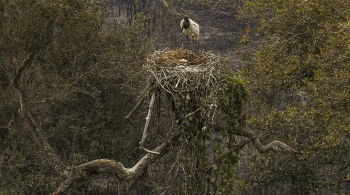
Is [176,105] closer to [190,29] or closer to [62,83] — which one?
[190,29]

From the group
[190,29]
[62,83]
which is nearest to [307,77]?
[190,29]

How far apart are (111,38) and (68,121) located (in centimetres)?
330

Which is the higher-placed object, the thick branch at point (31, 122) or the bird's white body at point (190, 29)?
the bird's white body at point (190, 29)

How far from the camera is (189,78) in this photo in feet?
19.6

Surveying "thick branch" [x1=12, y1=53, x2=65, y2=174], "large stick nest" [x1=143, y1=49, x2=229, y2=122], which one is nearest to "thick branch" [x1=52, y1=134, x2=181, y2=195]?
"thick branch" [x1=12, y1=53, x2=65, y2=174]

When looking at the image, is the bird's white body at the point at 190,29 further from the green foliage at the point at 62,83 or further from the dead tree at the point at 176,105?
the green foliage at the point at 62,83

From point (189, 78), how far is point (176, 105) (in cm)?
50

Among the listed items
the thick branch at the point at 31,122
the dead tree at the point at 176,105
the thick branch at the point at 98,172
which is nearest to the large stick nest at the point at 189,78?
the dead tree at the point at 176,105

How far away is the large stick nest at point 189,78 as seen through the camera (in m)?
5.99

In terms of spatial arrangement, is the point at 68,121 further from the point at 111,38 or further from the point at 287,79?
the point at 287,79

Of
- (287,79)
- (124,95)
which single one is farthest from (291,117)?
(124,95)

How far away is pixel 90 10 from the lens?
14031 mm

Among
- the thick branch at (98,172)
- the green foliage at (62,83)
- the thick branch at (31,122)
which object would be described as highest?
the thick branch at (31,122)

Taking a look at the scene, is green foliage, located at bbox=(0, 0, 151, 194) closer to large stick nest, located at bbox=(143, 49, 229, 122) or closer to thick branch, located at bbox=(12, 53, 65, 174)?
large stick nest, located at bbox=(143, 49, 229, 122)
